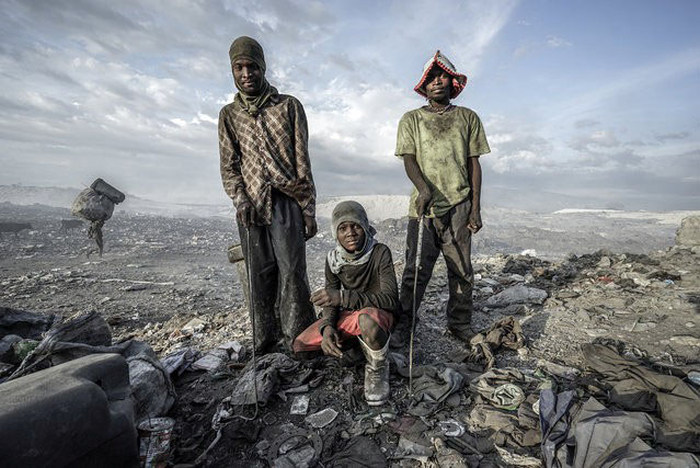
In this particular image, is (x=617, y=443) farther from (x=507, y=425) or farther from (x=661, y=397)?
(x=661, y=397)

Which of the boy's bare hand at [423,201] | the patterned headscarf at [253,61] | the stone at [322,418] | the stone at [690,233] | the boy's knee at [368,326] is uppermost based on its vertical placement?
the patterned headscarf at [253,61]

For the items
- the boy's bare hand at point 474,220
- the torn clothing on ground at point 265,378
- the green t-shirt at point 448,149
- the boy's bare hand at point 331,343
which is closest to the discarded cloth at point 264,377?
the torn clothing on ground at point 265,378

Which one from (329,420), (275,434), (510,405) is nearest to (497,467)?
(510,405)

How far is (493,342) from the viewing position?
9.41 ft

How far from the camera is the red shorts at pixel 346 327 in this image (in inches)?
86.9

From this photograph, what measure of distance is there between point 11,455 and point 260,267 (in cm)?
174

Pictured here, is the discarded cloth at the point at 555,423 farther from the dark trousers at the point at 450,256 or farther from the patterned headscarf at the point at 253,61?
the patterned headscarf at the point at 253,61

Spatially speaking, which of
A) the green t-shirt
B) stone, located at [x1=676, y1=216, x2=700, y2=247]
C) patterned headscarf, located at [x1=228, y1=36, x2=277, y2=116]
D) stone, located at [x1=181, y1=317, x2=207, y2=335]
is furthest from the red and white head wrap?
stone, located at [x1=676, y1=216, x2=700, y2=247]

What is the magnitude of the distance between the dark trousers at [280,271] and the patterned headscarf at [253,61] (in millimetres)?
711

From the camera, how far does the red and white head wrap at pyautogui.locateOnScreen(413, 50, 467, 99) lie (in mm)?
2820

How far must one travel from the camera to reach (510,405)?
6.74ft

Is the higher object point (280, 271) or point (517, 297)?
point (280, 271)

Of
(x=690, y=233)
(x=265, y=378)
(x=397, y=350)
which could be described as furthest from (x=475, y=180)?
(x=690, y=233)

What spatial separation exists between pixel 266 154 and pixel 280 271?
37.6 inches
